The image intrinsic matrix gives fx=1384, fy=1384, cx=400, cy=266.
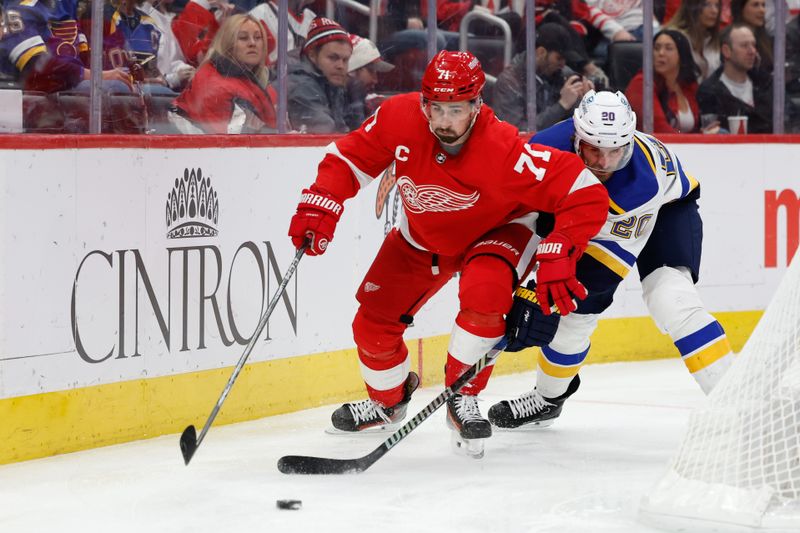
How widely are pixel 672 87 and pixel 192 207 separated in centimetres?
268

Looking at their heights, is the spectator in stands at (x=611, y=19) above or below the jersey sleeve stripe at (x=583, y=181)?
above

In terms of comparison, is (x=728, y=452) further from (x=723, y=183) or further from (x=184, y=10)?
(x=723, y=183)

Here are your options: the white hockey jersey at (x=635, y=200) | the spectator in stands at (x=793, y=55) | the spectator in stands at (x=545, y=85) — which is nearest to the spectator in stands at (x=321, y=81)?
the spectator in stands at (x=545, y=85)

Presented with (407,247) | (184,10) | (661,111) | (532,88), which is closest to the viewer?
(407,247)

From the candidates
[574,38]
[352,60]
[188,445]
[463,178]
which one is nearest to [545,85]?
[574,38]

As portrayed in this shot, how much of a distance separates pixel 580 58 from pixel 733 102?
0.83 m

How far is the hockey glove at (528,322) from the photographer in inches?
142

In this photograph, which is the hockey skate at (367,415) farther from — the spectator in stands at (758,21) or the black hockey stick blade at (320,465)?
the spectator in stands at (758,21)

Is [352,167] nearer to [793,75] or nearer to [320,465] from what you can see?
[320,465]

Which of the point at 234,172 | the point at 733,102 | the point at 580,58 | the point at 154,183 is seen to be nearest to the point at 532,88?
the point at 580,58

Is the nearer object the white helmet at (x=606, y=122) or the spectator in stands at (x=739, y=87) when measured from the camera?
the white helmet at (x=606, y=122)

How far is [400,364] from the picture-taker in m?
4.03

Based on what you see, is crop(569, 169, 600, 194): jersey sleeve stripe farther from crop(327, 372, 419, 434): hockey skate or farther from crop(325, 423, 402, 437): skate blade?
crop(325, 423, 402, 437): skate blade

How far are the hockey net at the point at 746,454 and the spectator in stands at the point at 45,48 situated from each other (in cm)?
195
